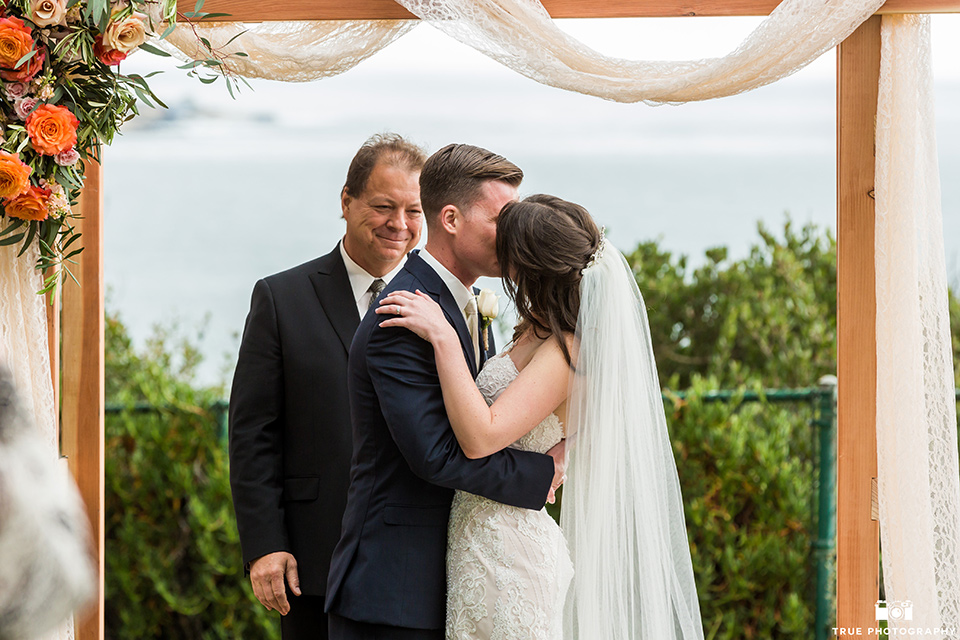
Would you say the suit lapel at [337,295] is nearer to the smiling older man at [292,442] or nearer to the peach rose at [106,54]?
the smiling older man at [292,442]

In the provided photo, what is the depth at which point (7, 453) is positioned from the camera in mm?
1010

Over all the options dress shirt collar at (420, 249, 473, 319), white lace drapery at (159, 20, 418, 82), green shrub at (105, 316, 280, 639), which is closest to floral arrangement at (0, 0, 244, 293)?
white lace drapery at (159, 20, 418, 82)

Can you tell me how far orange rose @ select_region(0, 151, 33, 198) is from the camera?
2156 millimetres

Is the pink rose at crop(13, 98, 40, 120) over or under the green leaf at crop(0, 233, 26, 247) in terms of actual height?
over

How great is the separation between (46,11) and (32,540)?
1.67m

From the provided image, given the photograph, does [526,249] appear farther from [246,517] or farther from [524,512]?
[246,517]

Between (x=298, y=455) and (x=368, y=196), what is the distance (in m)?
0.77

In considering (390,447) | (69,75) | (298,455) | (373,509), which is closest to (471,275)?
(390,447)

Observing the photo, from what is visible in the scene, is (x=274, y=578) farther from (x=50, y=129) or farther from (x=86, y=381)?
(x=50, y=129)

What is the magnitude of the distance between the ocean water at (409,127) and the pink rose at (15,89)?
240 centimetres

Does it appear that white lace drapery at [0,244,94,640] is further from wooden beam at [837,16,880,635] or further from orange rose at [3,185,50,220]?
wooden beam at [837,16,880,635]

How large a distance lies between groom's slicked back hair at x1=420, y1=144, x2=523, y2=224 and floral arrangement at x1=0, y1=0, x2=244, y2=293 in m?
0.69

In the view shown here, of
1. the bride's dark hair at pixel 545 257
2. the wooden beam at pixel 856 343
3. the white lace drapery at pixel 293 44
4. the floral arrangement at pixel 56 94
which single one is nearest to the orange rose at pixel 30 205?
the floral arrangement at pixel 56 94

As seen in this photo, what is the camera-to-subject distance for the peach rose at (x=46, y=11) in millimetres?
2199
